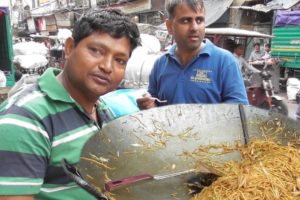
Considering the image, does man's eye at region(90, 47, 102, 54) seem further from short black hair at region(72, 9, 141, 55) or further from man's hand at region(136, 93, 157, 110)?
man's hand at region(136, 93, 157, 110)

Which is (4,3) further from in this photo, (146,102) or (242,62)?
(146,102)

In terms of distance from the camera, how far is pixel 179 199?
5.76 ft

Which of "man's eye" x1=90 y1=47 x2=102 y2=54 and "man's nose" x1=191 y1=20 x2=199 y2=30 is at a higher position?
"man's nose" x1=191 y1=20 x2=199 y2=30

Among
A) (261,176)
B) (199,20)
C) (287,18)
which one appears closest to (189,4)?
(199,20)

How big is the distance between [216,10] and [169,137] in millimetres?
17122

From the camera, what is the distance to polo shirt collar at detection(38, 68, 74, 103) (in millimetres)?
1524

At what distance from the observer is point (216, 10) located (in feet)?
59.7

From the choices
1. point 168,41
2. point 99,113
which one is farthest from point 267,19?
point 99,113

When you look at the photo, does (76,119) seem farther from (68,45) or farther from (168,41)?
(168,41)

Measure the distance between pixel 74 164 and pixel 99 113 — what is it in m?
0.46

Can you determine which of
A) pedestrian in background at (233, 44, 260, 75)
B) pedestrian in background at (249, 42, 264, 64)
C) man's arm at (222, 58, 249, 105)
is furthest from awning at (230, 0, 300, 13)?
man's arm at (222, 58, 249, 105)

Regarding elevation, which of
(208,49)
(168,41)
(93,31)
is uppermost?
(93,31)

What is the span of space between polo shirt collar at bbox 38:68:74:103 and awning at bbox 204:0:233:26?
16883mm

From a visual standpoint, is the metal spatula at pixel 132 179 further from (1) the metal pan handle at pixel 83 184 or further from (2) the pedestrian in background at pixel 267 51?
(2) the pedestrian in background at pixel 267 51
